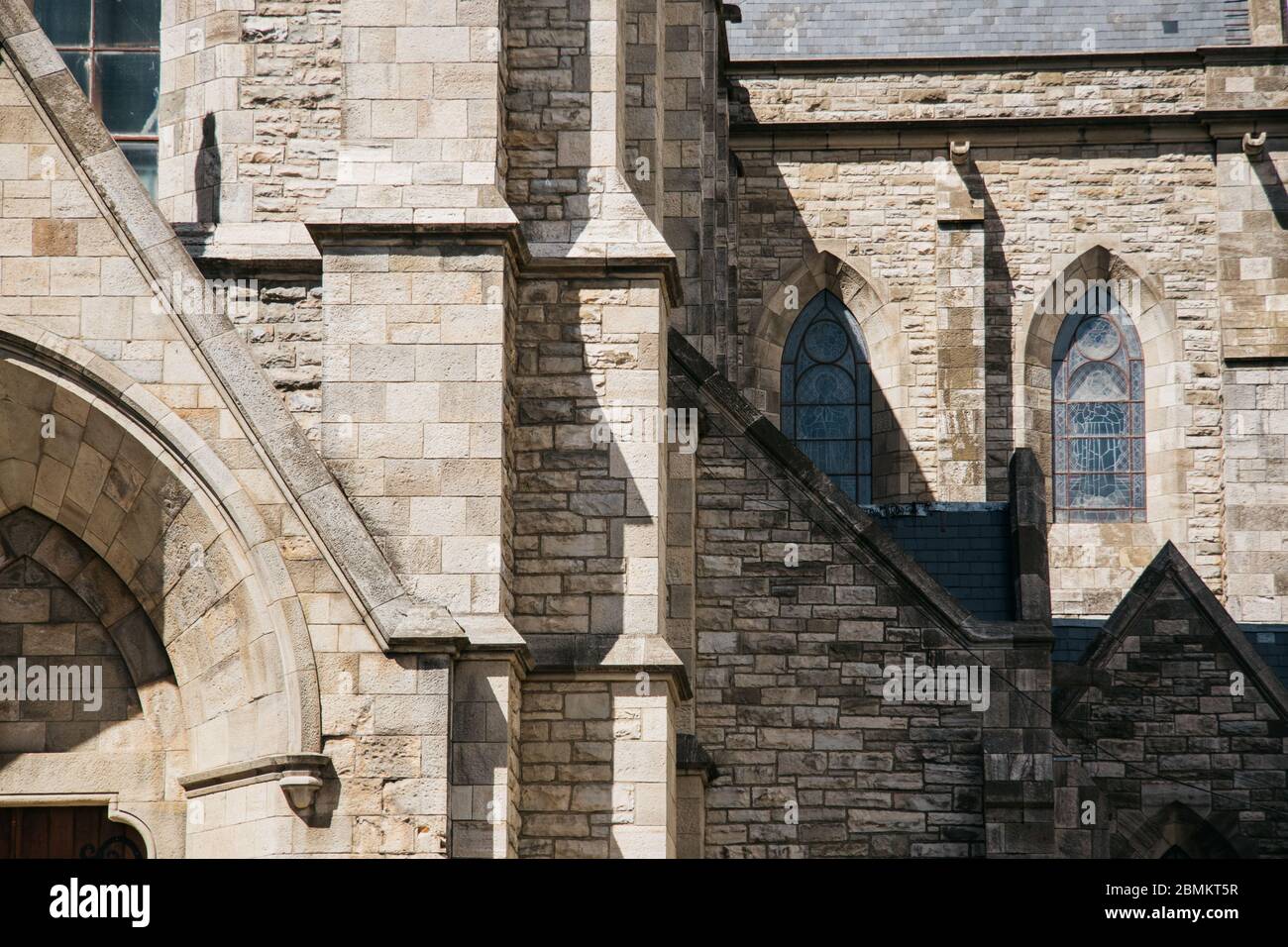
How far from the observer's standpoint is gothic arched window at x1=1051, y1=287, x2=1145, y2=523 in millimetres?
24891

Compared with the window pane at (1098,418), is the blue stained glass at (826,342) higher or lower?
higher

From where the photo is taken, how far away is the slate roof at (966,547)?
63.3ft

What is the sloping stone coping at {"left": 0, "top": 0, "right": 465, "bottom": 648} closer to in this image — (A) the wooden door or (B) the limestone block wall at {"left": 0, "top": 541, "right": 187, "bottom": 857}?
(B) the limestone block wall at {"left": 0, "top": 541, "right": 187, "bottom": 857}

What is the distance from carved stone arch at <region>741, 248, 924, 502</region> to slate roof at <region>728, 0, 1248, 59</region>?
2945 mm

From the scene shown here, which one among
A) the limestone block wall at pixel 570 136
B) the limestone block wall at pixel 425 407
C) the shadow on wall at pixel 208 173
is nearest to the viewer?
the limestone block wall at pixel 425 407

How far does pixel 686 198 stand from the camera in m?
18.0

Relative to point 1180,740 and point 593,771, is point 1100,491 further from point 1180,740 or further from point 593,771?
point 593,771

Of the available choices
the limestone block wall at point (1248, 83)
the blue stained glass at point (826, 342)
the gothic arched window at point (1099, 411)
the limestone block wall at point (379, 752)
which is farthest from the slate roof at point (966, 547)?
the limestone block wall at point (379, 752)

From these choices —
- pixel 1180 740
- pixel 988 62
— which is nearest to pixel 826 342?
pixel 988 62

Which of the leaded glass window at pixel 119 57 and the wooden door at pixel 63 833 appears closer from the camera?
the wooden door at pixel 63 833

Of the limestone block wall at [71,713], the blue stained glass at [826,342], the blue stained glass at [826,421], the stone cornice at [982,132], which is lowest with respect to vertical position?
the limestone block wall at [71,713]

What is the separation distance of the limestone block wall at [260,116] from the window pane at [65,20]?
40.4 inches

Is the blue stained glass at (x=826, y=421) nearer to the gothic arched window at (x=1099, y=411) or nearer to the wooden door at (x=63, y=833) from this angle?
the gothic arched window at (x=1099, y=411)
